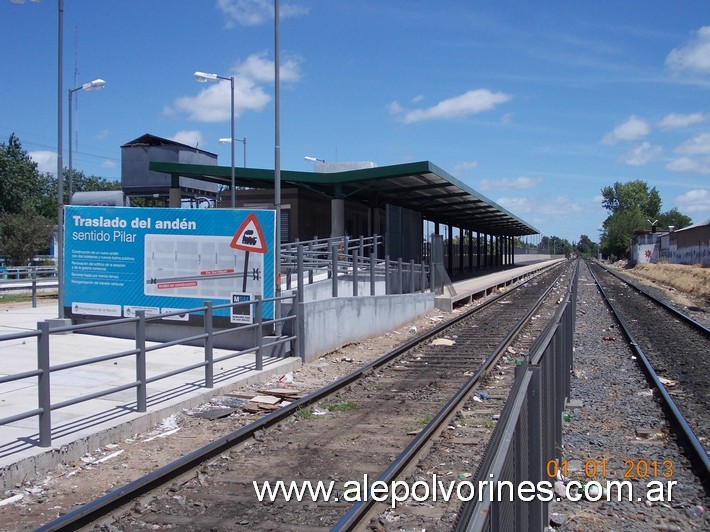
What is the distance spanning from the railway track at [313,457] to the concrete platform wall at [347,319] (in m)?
1.57

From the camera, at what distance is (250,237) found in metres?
14.2

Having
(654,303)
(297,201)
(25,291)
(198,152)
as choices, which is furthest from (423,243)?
(25,291)

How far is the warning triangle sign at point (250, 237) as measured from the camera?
14.1 metres

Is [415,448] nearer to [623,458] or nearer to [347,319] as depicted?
[623,458]

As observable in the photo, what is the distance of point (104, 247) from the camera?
593 inches

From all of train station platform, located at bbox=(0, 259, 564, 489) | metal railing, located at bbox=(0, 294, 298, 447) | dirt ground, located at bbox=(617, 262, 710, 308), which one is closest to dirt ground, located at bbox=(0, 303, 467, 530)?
train station platform, located at bbox=(0, 259, 564, 489)

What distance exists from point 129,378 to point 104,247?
5052 mm

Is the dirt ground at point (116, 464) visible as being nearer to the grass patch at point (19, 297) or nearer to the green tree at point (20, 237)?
the grass patch at point (19, 297)

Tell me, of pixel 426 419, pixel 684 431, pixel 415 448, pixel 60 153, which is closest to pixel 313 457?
pixel 415 448

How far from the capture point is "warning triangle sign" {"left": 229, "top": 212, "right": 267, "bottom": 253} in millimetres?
14094

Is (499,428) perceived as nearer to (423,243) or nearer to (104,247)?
(104,247)

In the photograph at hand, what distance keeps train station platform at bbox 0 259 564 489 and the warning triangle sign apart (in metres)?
2.15

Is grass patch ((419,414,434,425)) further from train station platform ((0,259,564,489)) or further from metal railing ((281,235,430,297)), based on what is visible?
metal railing ((281,235,430,297))

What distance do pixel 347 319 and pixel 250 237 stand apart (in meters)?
3.65
